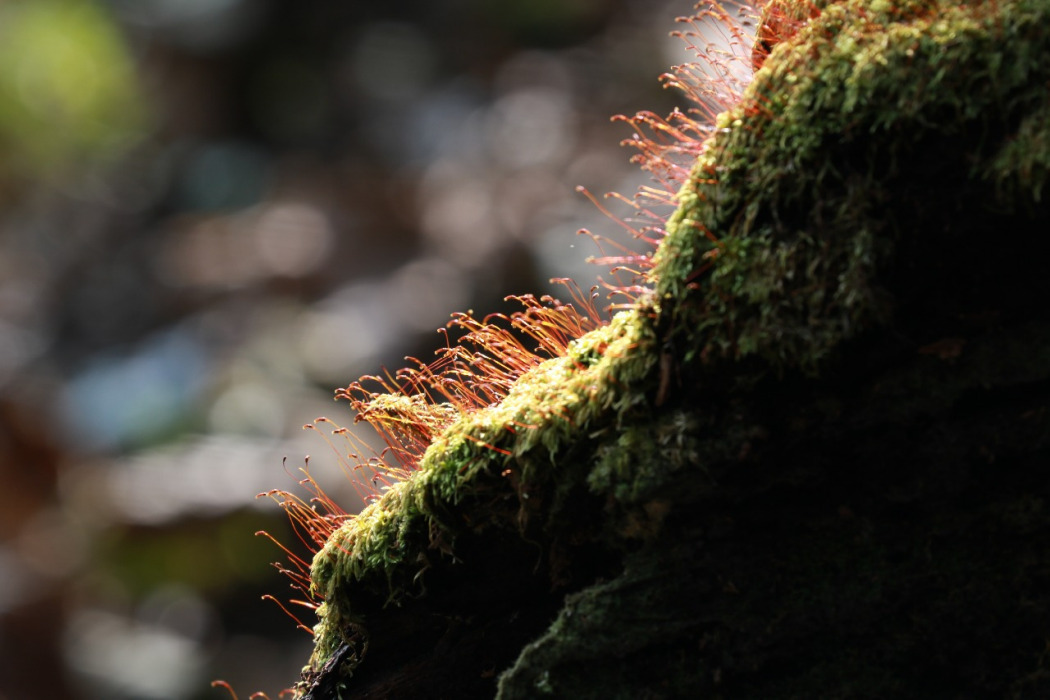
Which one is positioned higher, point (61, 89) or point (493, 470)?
point (61, 89)

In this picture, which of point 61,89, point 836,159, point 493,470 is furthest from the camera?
point 61,89

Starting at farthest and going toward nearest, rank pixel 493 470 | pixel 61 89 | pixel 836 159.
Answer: pixel 61 89
pixel 493 470
pixel 836 159

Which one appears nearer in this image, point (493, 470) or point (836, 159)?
point (836, 159)

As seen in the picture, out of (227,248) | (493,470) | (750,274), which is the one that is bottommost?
(493,470)

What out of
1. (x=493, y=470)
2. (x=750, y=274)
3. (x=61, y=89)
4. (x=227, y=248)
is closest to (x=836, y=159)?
(x=750, y=274)

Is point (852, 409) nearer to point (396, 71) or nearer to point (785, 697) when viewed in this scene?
point (785, 697)

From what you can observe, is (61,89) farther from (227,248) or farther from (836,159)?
(836,159)

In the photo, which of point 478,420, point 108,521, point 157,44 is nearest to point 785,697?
point 478,420
